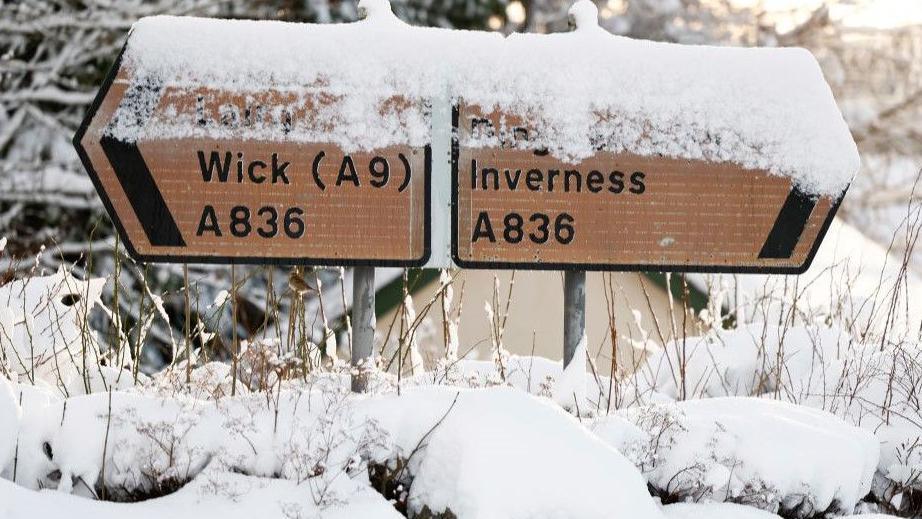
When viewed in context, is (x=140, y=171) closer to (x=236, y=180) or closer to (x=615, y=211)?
(x=236, y=180)

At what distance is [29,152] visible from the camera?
10273 mm

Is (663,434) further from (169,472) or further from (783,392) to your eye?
(169,472)

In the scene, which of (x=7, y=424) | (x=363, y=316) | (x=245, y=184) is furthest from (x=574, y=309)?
(x=7, y=424)

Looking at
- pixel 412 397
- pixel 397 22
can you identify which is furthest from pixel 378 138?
pixel 412 397

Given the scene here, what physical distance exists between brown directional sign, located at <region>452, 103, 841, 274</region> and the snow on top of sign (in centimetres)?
6

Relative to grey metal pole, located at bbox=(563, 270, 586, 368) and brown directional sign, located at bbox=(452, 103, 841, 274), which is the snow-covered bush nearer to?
brown directional sign, located at bbox=(452, 103, 841, 274)

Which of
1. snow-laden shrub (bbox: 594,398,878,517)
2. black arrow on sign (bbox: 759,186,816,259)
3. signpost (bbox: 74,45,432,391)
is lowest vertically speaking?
snow-laden shrub (bbox: 594,398,878,517)

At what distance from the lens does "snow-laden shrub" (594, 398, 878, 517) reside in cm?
275

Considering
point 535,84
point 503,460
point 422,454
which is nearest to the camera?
point 503,460

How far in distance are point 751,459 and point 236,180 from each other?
181cm

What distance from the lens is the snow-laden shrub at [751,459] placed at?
275cm

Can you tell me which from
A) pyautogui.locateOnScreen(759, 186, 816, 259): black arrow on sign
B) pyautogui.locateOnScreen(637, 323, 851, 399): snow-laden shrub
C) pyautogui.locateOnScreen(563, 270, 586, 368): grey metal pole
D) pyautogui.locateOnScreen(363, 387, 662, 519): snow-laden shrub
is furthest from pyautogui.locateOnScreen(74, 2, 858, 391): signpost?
pyautogui.locateOnScreen(637, 323, 851, 399): snow-laden shrub

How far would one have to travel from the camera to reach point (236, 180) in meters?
2.78

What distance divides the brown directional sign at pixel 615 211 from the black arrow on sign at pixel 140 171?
2.95 feet
